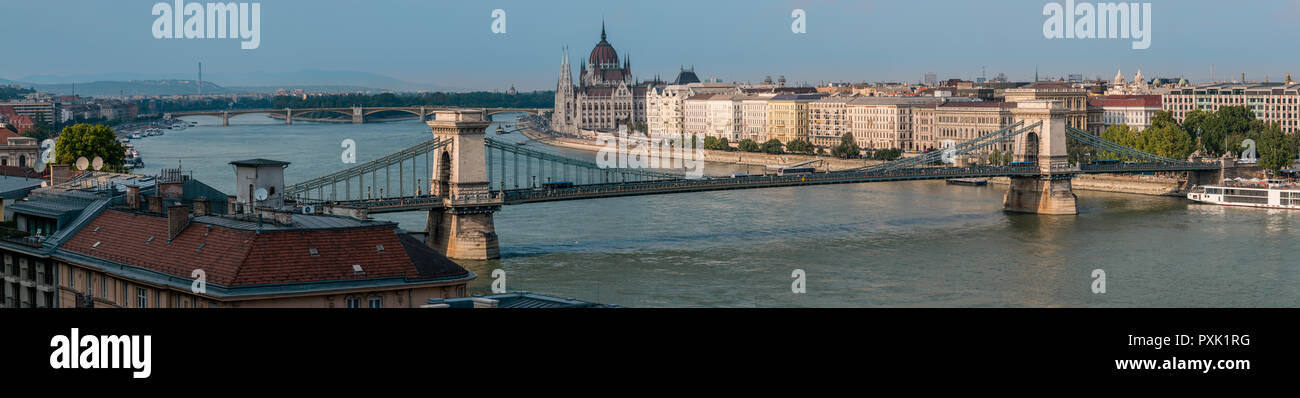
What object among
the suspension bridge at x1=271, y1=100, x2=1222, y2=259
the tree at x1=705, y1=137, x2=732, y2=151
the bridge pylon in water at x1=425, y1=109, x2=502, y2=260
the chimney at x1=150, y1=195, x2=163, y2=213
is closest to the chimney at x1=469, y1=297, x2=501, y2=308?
the chimney at x1=150, y1=195, x2=163, y2=213

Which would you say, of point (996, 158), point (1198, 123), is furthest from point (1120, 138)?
point (996, 158)

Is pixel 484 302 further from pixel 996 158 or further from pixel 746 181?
pixel 996 158

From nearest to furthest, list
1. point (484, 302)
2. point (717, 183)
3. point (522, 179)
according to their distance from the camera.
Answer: point (484, 302) < point (717, 183) < point (522, 179)

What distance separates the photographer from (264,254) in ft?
32.0

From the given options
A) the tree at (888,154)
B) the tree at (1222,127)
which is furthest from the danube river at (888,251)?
the tree at (888,154)

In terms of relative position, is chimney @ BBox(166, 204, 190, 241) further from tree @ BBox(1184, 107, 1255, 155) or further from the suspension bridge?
tree @ BBox(1184, 107, 1255, 155)

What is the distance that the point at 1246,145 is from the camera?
42500 mm

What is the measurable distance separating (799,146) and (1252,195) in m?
24.5

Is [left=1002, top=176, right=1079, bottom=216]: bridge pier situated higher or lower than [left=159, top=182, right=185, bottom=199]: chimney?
lower

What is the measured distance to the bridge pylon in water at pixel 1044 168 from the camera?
3244 cm

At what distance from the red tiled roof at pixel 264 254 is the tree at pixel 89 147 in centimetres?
2424

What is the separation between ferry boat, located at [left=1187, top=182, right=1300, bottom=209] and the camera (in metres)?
32.8

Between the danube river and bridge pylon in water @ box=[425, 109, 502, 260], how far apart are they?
1.87ft
